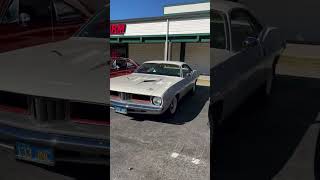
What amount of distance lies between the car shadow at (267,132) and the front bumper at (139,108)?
0.27m

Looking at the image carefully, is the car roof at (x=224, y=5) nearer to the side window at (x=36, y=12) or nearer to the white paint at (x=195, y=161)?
the white paint at (x=195, y=161)

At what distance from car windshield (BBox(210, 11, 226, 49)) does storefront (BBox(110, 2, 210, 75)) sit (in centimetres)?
2

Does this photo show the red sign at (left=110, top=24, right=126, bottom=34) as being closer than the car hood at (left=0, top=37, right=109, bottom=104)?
Yes

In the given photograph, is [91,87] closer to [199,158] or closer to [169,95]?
[169,95]

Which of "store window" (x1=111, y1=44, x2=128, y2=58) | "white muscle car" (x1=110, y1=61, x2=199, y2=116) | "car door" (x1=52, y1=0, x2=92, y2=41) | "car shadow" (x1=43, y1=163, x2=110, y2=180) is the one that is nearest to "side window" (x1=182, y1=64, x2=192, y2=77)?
"white muscle car" (x1=110, y1=61, x2=199, y2=116)

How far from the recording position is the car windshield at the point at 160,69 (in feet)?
4.30

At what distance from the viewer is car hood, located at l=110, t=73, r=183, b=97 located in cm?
131

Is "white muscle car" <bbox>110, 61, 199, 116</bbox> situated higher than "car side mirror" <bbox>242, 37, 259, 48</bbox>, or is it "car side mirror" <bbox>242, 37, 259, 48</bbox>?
"car side mirror" <bbox>242, 37, 259, 48</bbox>

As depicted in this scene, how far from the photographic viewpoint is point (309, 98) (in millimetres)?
1411

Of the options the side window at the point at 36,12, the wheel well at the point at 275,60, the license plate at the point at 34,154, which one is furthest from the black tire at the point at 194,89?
the license plate at the point at 34,154

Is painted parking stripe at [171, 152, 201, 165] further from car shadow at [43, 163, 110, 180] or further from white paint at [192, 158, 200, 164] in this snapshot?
car shadow at [43, 163, 110, 180]

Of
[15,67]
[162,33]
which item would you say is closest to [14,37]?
[15,67]

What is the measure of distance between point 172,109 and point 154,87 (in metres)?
0.12

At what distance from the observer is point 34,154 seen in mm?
1928
